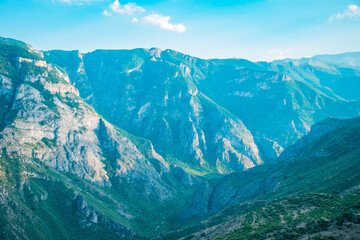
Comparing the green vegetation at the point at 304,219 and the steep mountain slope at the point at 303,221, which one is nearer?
the steep mountain slope at the point at 303,221

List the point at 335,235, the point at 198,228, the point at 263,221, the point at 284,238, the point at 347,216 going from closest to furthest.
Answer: the point at 335,235 → the point at 347,216 → the point at 284,238 → the point at 263,221 → the point at 198,228

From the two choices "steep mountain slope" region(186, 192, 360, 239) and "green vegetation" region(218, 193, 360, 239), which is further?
"green vegetation" region(218, 193, 360, 239)

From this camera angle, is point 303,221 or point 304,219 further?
point 304,219

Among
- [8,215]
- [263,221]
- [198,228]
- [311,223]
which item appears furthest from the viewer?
[8,215]

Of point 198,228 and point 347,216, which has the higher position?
point 347,216

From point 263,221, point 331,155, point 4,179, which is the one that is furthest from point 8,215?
point 331,155

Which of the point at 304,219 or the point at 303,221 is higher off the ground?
the point at 303,221

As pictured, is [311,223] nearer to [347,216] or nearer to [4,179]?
[347,216]

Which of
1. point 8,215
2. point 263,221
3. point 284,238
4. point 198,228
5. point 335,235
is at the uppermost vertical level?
point 335,235

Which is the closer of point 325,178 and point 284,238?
point 284,238
